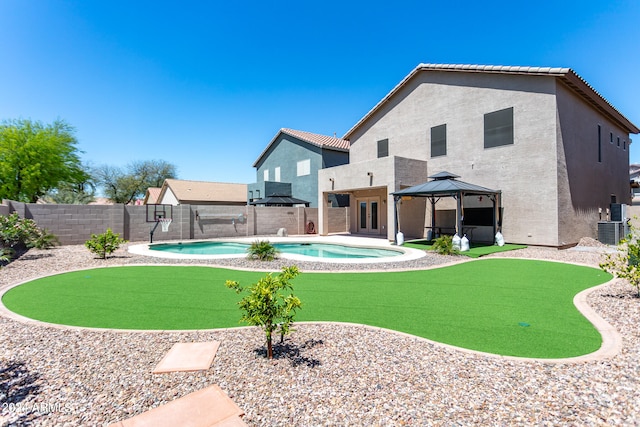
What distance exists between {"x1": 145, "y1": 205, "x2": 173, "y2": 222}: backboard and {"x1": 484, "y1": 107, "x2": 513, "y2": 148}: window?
1763 cm

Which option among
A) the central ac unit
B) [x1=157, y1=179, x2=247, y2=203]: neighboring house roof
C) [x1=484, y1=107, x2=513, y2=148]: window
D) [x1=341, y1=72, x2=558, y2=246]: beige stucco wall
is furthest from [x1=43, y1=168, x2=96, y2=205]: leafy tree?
the central ac unit

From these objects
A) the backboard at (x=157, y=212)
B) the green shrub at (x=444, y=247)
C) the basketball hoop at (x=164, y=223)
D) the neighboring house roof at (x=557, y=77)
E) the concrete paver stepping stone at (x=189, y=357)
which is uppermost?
the neighboring house roof at (x=557, y=77)

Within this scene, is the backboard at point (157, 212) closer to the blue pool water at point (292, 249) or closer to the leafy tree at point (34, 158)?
the blue pool water at point (292, 249)

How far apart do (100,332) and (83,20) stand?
12.5 meters

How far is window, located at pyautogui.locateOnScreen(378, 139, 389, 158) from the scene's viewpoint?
1952 centimetres

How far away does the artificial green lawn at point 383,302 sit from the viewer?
4344 millimetres

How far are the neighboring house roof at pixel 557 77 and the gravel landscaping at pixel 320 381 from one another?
1292 centimetres

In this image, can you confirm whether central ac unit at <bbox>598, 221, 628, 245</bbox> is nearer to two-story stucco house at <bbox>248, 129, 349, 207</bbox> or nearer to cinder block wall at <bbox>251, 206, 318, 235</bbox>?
two-story stucco house at <bbox>248, 129, 349, 207</bbox>

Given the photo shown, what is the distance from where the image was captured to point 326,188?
19734 millimetres

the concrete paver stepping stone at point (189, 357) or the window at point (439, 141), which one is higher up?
the window at point (439, 141)

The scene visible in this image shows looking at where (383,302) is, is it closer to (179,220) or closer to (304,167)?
(179,220)

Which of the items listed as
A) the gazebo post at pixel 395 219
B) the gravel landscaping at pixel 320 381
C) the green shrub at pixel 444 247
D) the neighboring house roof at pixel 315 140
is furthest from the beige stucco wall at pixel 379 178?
the gravel landscaping at pixel 320 381

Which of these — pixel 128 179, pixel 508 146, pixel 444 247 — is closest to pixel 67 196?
pixel 444 247

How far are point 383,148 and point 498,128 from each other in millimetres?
6826
